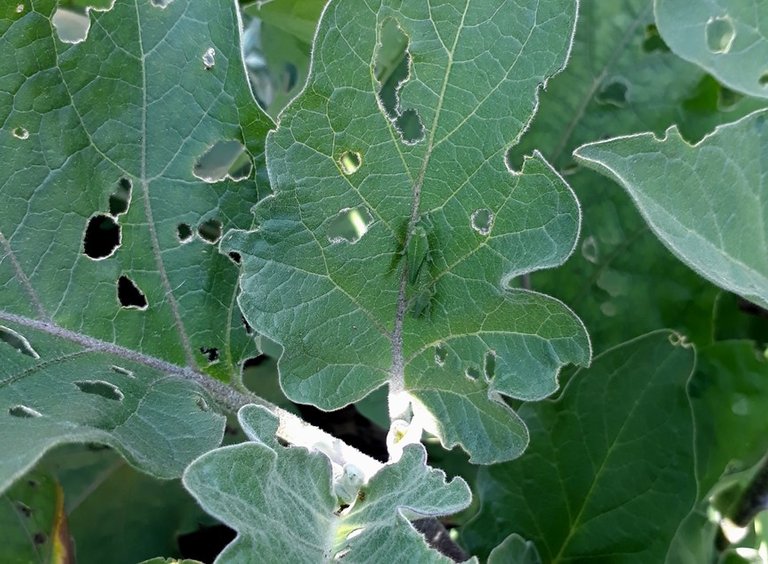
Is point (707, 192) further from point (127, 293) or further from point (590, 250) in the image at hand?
point (127, 293)

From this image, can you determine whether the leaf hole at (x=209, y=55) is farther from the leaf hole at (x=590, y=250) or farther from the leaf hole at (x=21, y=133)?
the leaf hole at (x=590, y=250)

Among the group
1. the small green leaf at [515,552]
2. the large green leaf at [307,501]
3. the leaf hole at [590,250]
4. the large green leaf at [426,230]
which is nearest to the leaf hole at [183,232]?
the large green leaf at [426,230]

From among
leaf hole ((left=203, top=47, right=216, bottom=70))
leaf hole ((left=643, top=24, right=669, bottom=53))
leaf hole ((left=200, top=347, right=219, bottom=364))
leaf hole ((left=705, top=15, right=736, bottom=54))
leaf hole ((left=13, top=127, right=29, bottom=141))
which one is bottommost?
leaf hole ((left=200, top=347, right=219, bottom=364))

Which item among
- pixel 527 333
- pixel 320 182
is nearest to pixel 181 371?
pixel 320 182

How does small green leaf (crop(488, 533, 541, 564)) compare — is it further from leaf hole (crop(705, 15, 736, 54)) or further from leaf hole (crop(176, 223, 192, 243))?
leaf hole (crop(705, 15, 736, 54))

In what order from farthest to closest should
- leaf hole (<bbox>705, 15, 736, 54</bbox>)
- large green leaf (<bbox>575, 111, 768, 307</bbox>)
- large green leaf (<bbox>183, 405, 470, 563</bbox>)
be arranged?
leaf hole (<bbox>705, 15, 736, 54</bbox>), large green leaf (<bbox>575, 111, 768, 307</bbox>), large green leaf (<bbox>183, 405, 470, 563</bbox>)

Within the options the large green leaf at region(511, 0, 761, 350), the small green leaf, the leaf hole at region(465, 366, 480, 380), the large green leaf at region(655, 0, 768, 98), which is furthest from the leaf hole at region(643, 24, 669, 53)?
the small green leaf

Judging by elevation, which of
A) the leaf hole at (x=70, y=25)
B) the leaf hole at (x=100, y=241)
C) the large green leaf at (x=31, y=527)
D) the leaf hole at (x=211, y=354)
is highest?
the leaf hole at (x=70, y=25)
